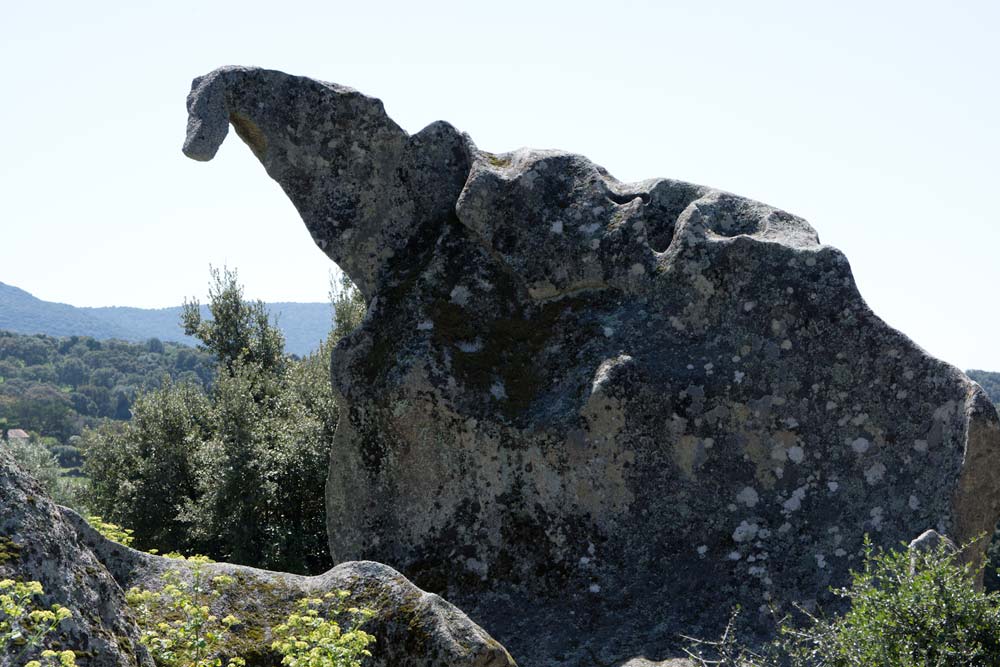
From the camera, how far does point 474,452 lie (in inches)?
384

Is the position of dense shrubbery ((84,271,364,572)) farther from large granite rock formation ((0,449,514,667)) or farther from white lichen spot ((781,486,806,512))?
large granite rock formation ((0,449,514,667))

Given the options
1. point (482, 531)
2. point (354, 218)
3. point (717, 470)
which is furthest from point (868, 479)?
point (354, 218)

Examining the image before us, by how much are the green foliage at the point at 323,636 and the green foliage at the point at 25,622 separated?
1.09 metres

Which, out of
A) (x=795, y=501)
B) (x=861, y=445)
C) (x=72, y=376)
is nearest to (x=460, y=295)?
(x=795, y=501)

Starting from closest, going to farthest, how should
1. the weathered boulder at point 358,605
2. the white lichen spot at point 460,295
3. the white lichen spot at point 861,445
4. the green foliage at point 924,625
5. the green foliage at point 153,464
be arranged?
the weathered boulder at point 358,605
the green foliage at point 924,625
the white lichen spot at point 861,445
the white lichen spot at point 460,295
the green foliage at point 153,464

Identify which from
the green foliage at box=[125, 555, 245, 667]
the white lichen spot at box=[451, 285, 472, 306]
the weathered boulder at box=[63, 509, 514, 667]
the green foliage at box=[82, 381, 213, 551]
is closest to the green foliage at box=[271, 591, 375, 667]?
the weathered boulder at box=[63, 509, 514, 667]

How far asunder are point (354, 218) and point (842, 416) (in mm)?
5048

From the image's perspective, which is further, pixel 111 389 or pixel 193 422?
pixel 111 389

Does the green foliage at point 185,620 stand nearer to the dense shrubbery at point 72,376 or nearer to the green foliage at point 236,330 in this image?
the green foliage at point 236,330

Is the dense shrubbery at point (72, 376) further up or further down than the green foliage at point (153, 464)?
further down

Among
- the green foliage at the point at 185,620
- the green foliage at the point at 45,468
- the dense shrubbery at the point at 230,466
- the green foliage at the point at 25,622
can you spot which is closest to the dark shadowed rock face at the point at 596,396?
the green foliage at the point at 185,620

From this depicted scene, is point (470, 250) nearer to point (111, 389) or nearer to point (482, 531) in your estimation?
point (482, 531)

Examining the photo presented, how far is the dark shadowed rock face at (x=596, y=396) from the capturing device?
8.97 metres

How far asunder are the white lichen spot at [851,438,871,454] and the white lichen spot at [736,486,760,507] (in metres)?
0.90
